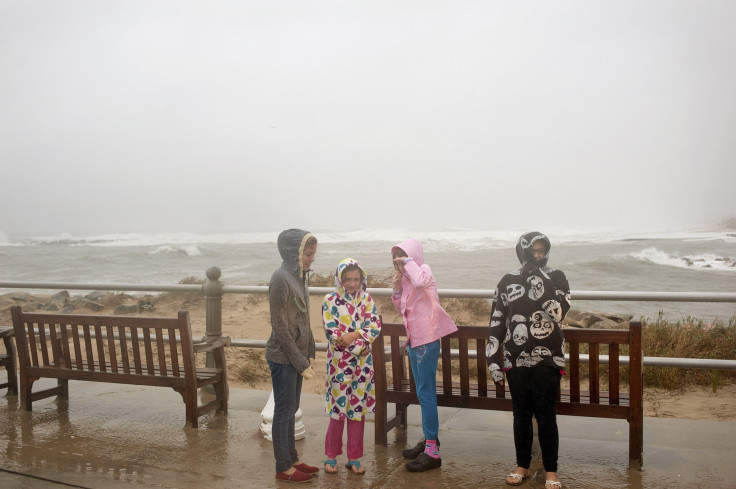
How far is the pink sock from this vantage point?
398cm

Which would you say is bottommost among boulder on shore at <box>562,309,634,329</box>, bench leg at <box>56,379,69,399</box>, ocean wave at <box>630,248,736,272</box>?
ocean wave at <box>630,248,736,272</box>

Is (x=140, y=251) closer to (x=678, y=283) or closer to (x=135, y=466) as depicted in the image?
(x=678, y=283)

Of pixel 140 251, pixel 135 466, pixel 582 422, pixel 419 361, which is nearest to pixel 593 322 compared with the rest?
pixel 582 422

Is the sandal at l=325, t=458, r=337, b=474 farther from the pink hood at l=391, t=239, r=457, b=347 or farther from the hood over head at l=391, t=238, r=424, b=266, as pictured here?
the hood over head at l=391, t=238, r=424, b=266

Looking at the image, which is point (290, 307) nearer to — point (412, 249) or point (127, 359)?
point (412, 249)

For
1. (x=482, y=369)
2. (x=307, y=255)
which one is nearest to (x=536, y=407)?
(x=482, y=369)

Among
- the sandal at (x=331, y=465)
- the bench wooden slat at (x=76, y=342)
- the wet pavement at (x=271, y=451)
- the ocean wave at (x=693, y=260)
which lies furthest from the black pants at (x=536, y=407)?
the ocean wave at (x=693, y=260)

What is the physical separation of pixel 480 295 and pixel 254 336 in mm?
8786

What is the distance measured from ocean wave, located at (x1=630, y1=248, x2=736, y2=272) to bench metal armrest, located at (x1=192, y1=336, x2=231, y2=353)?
44.2 m

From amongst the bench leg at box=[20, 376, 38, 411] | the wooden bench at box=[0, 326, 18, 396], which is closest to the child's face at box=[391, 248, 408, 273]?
the bench leg at box=[20, 376, 38, 411]

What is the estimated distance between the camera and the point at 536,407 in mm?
3670

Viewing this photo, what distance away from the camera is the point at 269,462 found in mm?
4164

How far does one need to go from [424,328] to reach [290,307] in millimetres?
860

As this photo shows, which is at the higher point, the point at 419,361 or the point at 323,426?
the point at 419,361
